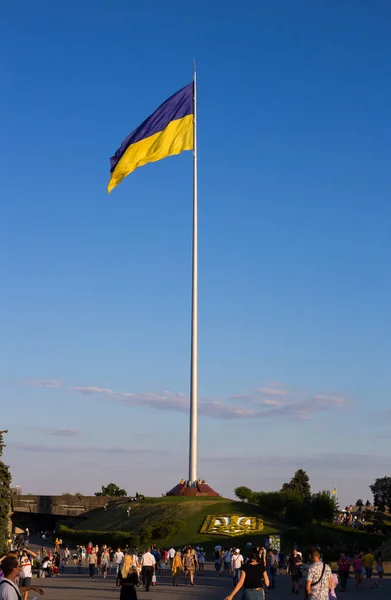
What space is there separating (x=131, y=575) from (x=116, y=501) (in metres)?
64.0

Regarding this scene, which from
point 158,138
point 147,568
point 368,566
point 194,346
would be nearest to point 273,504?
point 194,346

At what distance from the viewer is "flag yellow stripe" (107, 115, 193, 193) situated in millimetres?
51594

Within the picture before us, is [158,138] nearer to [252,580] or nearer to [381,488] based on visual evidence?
[252,580]

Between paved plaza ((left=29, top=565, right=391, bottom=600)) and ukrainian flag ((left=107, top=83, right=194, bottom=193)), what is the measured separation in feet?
79.2

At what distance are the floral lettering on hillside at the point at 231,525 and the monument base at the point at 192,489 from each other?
4.61 meters

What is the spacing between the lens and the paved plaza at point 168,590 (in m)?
28.8

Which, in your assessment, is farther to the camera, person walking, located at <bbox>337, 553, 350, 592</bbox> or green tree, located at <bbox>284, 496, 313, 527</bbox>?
green tree, located at <bbox>284, 496, 313, 527</bbox>

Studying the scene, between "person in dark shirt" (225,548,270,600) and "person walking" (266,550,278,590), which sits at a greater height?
"person in dark shirt" (225,548,270,600)


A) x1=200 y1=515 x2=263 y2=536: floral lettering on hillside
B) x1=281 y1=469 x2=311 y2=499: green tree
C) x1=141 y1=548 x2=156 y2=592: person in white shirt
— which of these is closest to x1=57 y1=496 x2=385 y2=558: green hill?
x1=200 y1=515 x2=263 y2=536: floral lettering on hillside

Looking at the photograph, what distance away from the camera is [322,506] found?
68.2 metres

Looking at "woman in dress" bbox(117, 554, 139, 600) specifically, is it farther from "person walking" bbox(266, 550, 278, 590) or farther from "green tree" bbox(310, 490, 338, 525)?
"green tree" bbox(310, 490, 338, 525)

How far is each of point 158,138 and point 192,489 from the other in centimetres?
2885

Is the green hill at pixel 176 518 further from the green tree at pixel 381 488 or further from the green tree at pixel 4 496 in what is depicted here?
the green tree at pixel 381 488

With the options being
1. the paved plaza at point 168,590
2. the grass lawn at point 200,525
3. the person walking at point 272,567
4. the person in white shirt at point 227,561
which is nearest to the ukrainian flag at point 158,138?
the person in white shirt at point 227,561
